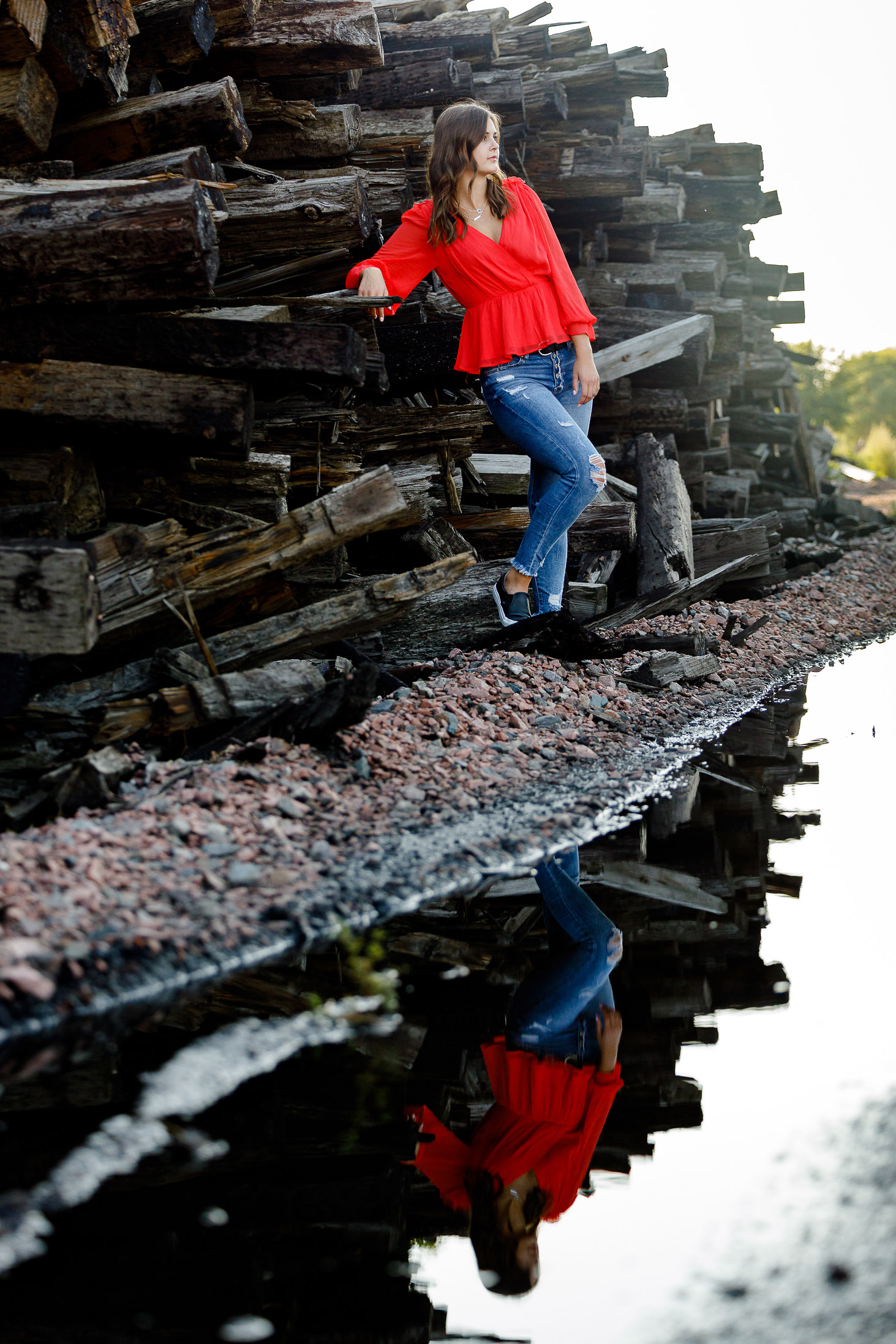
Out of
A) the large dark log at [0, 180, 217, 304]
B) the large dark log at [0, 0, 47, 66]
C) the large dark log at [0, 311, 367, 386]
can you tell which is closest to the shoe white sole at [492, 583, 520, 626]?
the large dark log at [0, 311, 367, 386]

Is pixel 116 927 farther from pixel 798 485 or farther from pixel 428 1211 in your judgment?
pixel 798 485

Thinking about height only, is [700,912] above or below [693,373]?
below

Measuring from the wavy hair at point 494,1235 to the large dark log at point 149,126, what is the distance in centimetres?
526

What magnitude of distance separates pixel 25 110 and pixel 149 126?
77 centimetres

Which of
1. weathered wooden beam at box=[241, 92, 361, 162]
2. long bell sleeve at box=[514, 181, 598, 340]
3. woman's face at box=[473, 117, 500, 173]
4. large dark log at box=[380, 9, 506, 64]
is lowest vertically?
long bell sleeve at box=[514, 181, 598, 340]

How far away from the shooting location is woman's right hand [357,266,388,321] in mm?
5668

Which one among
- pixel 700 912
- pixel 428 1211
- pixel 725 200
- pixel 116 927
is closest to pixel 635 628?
pixel 700 912

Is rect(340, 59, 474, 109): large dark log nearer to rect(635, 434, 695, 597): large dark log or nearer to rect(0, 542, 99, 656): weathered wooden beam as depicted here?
rect(635, 434, 695, 597): large dark log

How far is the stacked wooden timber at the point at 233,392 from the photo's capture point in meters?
4.71

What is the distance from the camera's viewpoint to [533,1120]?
242 cm

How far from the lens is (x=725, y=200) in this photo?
47.1 ft

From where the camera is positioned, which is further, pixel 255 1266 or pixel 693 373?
pixel 693 373

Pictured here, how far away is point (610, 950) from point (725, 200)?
1334 cm

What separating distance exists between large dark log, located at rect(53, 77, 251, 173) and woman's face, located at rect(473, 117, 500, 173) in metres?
1.25
